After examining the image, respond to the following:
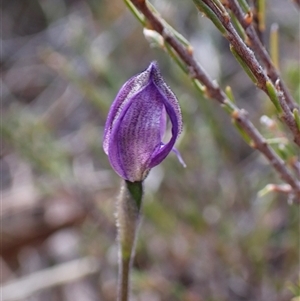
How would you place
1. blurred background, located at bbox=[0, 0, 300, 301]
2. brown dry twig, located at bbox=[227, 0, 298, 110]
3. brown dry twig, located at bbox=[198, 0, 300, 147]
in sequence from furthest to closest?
blurred background, located at bbox=[0, 0, 300, 301], brown dry twig, located at bbox=[227, 0, 298, 110], brown dry twig, located at bbox=[198, 0, 300, 147]

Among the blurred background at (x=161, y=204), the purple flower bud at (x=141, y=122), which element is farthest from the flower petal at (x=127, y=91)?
the blurred background at (x=161, y=204)

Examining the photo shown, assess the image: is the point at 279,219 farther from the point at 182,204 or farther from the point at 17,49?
the point at 17,49

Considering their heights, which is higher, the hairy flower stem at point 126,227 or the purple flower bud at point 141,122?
the purple flower bud at point 141,122

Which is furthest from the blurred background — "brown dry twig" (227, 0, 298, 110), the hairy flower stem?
the hairy flower stem

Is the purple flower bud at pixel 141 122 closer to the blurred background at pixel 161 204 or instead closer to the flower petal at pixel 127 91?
the flower petal at pixel 127 91

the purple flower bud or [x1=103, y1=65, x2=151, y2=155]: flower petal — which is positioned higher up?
[x1=103, y1=65, x2=151, y2=155]: flower petal

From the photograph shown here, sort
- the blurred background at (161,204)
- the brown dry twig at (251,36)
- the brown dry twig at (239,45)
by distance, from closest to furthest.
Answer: the brown dry twig at (239,45)
the brown dry twig at (251,36)
the blurred background at (161,204)

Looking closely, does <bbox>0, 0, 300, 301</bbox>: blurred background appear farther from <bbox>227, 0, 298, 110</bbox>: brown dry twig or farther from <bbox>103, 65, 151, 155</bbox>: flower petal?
<bbox>103, 65, 151, 155</bbox>: flower petal
